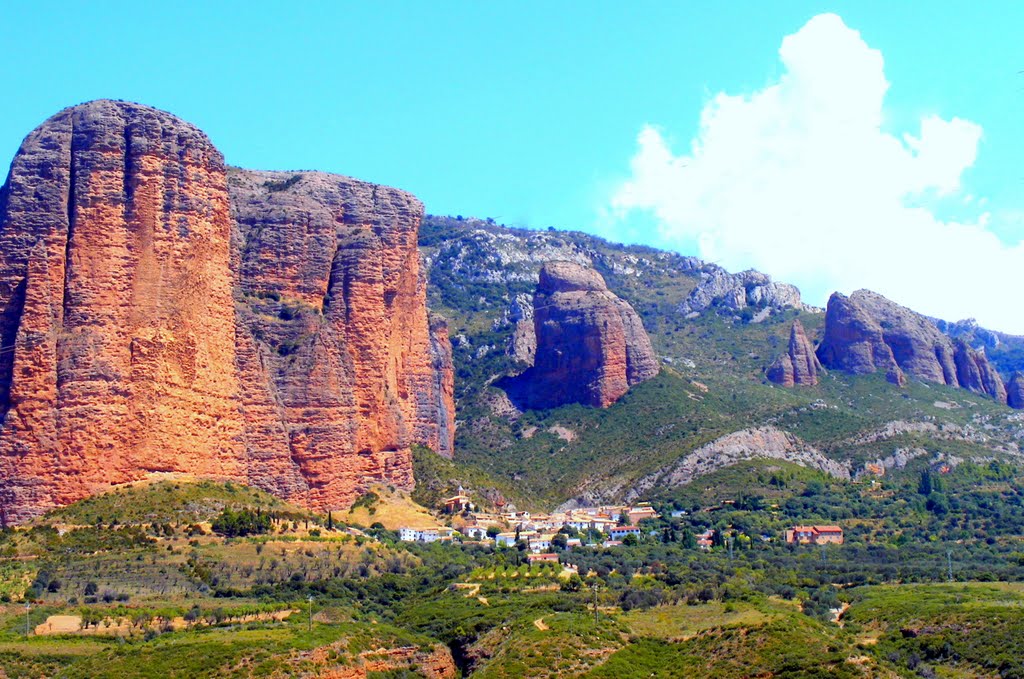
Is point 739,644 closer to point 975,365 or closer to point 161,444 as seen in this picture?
point 161,444

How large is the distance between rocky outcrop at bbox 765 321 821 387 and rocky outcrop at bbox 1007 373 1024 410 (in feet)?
64.0

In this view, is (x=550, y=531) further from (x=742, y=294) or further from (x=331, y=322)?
(x=742, y=294)

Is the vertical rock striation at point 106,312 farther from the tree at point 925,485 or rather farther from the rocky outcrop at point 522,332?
the rocky outcrop at point 522,332

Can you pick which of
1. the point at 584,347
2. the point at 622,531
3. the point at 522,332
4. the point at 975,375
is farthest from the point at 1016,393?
the point at 622,531

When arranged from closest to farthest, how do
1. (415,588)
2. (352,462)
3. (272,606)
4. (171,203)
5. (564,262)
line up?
(272,606) → (415,588) → (171,203) → (352,462) → (564,262)

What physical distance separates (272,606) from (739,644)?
20460mm

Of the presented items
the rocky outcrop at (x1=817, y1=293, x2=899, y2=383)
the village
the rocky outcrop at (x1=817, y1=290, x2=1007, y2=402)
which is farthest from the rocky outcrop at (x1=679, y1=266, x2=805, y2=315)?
the village

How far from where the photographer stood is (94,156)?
7706 cm

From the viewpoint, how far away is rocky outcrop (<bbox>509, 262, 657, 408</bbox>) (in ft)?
404

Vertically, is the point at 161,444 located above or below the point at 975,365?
below

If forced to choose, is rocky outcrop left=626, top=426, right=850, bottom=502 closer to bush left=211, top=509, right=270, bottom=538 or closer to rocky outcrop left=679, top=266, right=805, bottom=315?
bush left=211, top=509, right=270, bottom=538

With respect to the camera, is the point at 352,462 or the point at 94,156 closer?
the point at 94,156

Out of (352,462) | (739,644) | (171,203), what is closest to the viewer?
(739,644)

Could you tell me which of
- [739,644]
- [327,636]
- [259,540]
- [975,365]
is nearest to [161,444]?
[259,540]
